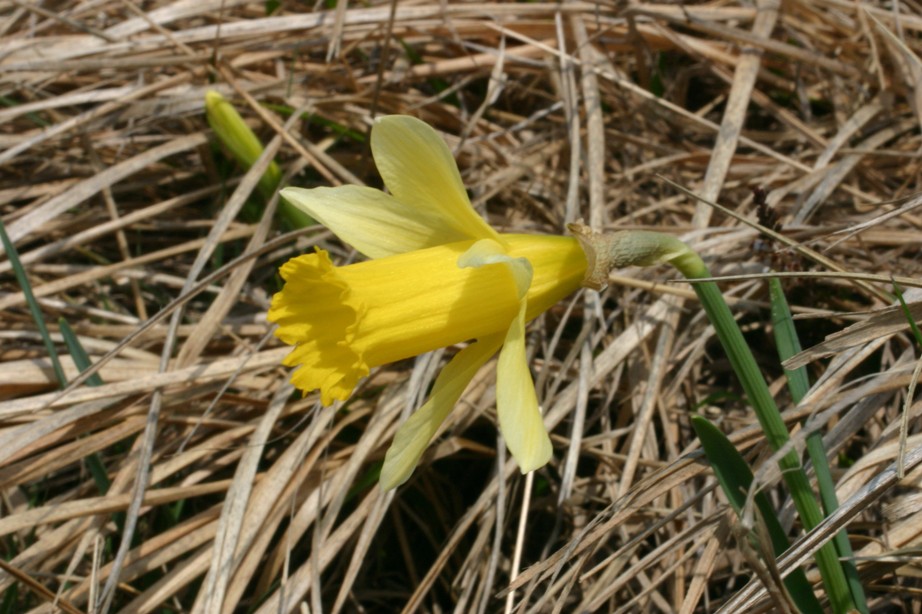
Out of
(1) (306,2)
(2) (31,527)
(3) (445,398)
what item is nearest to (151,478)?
(2) (31,527)

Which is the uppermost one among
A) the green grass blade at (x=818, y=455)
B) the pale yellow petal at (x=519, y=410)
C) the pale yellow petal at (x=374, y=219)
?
the pale yellow petal at (x=374, y=219)

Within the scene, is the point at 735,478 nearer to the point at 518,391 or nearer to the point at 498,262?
the point at 518,391

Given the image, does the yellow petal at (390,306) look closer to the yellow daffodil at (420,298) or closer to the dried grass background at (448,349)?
the yellow daffodil at (420,298)

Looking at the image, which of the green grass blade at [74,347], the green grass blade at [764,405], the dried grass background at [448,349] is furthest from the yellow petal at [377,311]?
the green grass blade at [74,347]

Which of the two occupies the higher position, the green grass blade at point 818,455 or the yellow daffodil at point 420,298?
the yellow daffodil at point 420,298

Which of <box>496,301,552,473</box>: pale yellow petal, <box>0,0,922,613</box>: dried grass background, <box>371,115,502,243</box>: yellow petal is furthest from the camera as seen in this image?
<box>0,0,922,613</box>: dried grass background

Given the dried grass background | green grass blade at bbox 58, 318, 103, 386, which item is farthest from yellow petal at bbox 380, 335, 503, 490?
green grass blade at bbox 58, 318, 103, 386

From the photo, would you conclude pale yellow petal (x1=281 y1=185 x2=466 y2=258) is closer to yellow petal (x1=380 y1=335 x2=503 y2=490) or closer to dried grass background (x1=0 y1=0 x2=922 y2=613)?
yellow petal (x1=380 y1=335 x2=503 y2=490)

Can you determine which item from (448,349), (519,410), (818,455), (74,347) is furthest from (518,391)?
(74,347)
